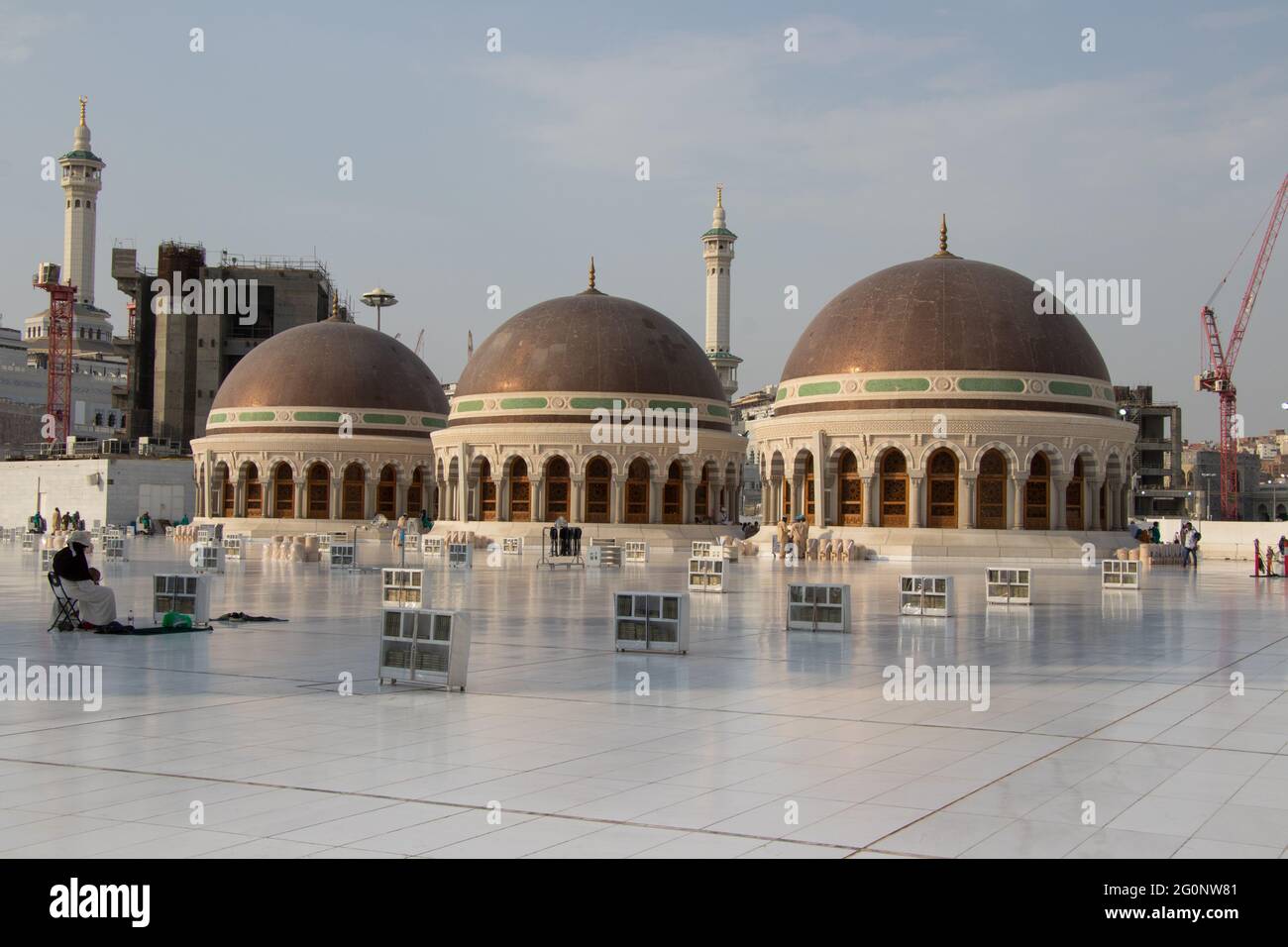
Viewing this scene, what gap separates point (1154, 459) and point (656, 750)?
4489 inches

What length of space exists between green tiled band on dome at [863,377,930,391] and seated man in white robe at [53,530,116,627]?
3242cm

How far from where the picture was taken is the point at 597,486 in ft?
170

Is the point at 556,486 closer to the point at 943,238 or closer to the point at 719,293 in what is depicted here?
the point at 943,238

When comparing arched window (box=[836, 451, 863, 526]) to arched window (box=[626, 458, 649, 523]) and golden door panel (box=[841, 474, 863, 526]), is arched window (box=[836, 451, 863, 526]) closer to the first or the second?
golden door panel (box=[841, 474, 863, 526])

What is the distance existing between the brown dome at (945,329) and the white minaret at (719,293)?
149ft

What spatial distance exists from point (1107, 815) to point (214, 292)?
305ft

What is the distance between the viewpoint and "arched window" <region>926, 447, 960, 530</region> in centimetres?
4403

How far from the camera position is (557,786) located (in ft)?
25.2

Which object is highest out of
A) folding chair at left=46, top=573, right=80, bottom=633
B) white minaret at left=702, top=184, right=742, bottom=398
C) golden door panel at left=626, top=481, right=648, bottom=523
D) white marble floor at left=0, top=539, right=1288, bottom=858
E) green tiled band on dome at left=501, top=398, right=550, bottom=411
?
white minaret at left=702, top=184, right=742, bottom=398

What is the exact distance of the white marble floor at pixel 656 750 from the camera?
6586 millimetres

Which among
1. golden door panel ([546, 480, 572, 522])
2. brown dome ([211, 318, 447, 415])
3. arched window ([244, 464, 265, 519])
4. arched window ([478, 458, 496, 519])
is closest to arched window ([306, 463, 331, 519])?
arched window ([244, 464, 265, 519])

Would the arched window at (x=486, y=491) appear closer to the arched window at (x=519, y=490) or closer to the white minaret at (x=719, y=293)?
the arched window at (x=519, y=490)

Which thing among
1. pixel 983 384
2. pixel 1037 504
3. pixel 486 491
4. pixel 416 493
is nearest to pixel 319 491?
pixel 416 493
